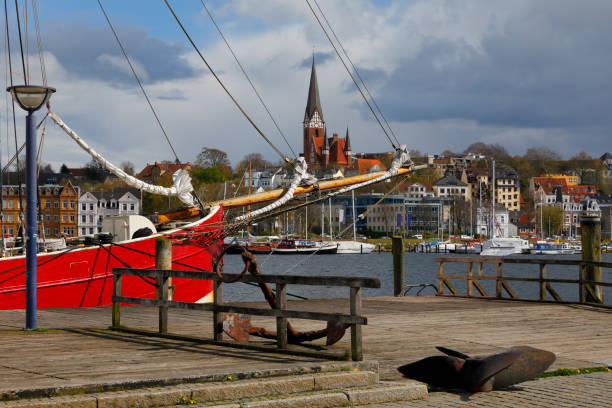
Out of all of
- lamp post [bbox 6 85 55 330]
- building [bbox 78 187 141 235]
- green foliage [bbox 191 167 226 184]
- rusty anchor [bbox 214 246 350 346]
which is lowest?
rusty anchor [bbox 214 246 350 346]

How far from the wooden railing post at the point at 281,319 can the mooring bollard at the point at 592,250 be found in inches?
399

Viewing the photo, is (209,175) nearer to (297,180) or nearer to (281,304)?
(297,180)

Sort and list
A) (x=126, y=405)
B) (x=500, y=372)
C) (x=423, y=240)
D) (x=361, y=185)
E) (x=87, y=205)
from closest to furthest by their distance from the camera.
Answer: (x=126, y=405), (x=500, y=372), (x=361, y=185), (x=87, y=205), (x=423, y=240)

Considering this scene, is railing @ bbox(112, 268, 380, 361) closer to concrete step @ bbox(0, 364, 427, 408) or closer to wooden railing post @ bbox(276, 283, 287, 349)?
wooden railing post @ bbox(276, 283, 287, 349)

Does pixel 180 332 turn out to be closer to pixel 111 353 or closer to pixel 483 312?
pixel 111 353

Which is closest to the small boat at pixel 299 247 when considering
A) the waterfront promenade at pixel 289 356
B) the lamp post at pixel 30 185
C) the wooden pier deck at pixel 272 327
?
the wooden pier deck at pixel 272 327

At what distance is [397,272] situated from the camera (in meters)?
21.1

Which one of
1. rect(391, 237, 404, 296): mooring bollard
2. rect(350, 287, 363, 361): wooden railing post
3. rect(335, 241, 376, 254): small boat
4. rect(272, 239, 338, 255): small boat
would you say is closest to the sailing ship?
rect(391, 237, 404, 296): mooring bollard

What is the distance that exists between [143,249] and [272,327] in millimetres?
8052

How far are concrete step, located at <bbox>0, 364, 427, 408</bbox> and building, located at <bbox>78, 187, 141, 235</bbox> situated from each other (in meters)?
146

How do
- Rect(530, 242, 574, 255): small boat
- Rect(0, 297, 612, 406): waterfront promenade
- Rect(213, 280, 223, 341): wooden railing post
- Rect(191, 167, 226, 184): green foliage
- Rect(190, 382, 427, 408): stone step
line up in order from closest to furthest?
Rect(190, 382, 427, 408): stone step
Rect(0, 297, 612, 406): waterfront promenade
Rect(213, 280, 223, 341): wooden railing post
Rect(530, 242, 574, 255): small boat
Rect(191, 167, 226, 184): green foliage

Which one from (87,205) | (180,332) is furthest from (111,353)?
(87,205)

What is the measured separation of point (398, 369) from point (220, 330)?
228 cm

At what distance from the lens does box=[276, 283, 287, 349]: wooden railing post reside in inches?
351
